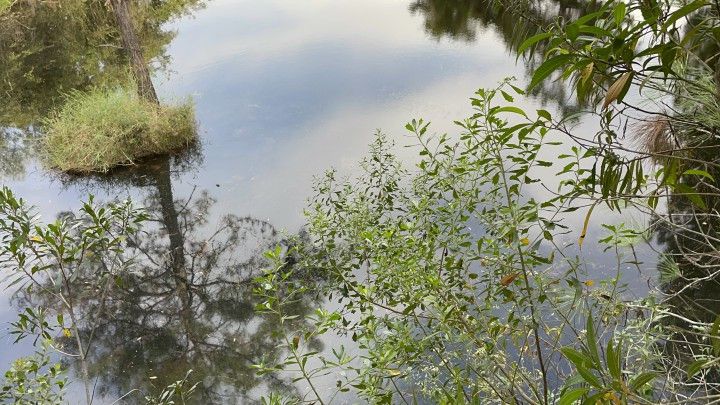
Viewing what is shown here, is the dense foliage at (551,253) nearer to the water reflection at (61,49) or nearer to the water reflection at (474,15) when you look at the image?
the water reflection at (474,15)

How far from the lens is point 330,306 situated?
3.17 meters

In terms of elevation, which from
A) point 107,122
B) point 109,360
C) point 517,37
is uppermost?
point 517,37

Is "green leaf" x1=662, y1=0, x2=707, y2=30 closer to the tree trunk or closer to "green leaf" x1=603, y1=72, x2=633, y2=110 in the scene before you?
"green leaf" x1=603, y1=72, x2=633, y2=110

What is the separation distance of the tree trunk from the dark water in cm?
43

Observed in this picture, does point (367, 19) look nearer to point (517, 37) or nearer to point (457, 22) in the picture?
point (457, 22)

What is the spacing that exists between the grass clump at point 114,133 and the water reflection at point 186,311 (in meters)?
0.90

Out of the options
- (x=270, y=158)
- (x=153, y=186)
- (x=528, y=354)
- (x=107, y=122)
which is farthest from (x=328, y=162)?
(x=528, y=354)

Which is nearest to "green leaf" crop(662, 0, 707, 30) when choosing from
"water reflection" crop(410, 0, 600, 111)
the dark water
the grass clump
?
the dark water

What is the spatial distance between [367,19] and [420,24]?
→ 0.75 metres

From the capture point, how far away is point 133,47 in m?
5.40

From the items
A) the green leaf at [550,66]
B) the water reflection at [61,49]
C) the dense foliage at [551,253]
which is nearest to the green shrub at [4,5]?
the water reflection at [61,49]

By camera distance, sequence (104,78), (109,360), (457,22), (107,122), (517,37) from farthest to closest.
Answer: (457,22) → (104,78) → (107,122) → (109,360) → (517,37)

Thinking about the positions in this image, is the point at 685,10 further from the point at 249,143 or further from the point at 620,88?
the point at 249,143

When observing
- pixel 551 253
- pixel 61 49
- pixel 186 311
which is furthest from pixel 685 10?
pixel 61 49
